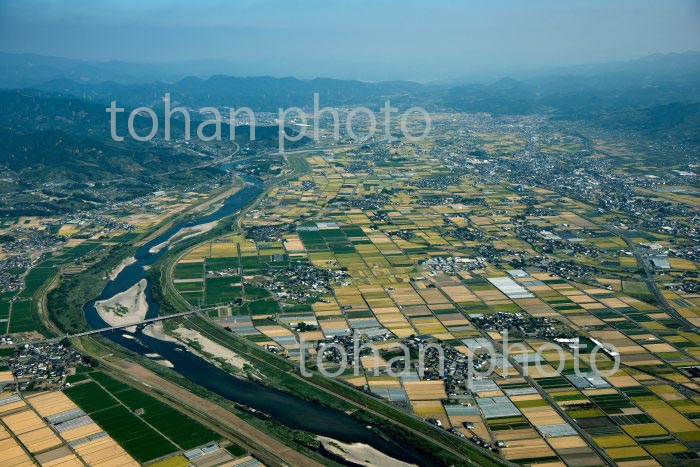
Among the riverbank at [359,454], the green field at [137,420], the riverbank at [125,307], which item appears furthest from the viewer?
the riverbank at [125,307]

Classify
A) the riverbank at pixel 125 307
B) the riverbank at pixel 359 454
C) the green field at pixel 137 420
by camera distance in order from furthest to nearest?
1. the riverbank at pixel 125 307
2. the green field at pixel 137 420
3. the riverbank at pixel 359 454

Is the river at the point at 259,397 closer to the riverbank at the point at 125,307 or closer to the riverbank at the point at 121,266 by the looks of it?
the riverbank at the point at 125,307

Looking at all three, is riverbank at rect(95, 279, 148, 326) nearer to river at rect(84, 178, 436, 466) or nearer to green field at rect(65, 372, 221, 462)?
river at rect(84, 178, 436, 466)

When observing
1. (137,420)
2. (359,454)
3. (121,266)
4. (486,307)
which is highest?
(486,307)

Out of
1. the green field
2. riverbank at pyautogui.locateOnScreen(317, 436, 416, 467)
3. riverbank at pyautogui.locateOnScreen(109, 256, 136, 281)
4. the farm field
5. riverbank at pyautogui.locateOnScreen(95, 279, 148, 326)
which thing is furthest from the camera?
riverbank at pyautogui.locateOnScreen(109, 256, 136, 281)

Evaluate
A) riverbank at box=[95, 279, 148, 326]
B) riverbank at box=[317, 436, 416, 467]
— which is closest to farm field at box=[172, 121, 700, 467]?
riverbank at box=[95, 279, 148, 326]

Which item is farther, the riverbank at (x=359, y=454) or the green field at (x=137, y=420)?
the green field at (x=137, y=420)

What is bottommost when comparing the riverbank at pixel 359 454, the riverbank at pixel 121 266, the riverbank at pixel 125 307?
the riverbank at pixel 359 454

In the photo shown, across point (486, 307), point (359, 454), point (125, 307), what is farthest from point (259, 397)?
point (486, 307)

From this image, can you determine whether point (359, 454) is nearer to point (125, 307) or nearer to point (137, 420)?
point (137, 420)

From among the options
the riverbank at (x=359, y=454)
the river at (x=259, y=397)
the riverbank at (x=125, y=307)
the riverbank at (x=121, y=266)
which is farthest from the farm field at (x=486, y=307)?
the riverbank at (x=121, y=266)

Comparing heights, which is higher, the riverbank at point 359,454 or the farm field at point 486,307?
the farm field at point 486,307
